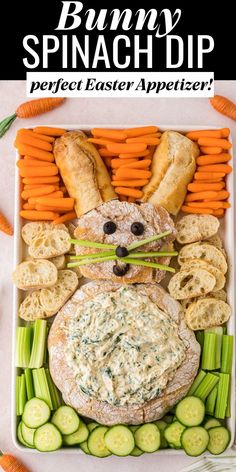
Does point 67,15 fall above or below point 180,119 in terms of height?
above

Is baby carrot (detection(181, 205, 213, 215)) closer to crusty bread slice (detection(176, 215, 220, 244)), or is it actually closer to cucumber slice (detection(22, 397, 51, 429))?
crusty bread slice (detection(176, 215, 220, 244))

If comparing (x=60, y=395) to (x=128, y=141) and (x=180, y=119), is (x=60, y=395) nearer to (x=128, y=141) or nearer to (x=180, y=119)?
(x=128, y=141)

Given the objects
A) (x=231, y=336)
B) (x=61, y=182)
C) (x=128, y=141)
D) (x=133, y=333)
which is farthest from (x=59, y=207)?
(x=231, y=336)

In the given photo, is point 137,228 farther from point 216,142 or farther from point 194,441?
point 194,441

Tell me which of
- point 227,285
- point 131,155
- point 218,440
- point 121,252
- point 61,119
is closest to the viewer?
point 121,252

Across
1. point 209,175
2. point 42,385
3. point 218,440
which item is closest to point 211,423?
point 218,440

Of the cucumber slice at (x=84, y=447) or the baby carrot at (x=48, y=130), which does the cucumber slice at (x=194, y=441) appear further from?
the baby carrot at (x=48, y=130)

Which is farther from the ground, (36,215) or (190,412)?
(36,215)
